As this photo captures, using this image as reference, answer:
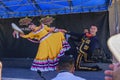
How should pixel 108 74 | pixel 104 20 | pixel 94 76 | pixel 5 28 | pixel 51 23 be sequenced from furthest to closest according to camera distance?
1. pixel 5 28
2. pixel 51 23
3. pixel 104 20
4. pixel 94 76
5. pixel 108 74

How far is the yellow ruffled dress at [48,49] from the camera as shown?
7.09 metres

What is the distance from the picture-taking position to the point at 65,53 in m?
7.16

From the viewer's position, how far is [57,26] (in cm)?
734

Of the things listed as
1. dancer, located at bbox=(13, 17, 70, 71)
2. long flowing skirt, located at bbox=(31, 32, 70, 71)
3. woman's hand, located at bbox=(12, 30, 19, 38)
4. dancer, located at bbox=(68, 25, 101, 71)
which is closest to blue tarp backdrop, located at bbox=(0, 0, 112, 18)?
dancer, located at bbox=(13, 17, 70, 71)

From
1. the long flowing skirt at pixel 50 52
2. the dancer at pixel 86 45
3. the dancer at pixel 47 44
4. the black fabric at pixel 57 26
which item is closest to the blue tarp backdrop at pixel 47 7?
the black fabric at pixel 57 26

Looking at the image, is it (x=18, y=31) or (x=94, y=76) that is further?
(x=18, y=31)

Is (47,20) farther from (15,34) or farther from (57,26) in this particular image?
(15,34)

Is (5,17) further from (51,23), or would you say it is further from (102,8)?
(102,8)

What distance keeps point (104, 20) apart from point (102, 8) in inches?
16.2

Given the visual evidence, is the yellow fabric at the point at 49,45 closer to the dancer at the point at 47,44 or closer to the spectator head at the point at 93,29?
the dancer at the point at 47,44

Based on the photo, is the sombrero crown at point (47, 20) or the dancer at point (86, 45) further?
the sombrero crown at point (47, 20)

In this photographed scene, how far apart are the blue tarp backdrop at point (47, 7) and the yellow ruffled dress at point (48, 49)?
555 mm

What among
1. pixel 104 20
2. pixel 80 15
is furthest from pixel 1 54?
pixel 104 20

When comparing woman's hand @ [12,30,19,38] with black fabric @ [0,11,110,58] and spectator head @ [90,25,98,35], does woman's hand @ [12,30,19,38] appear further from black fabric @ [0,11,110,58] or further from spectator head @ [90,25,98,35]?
spectator head @ [90,25,98,35]
